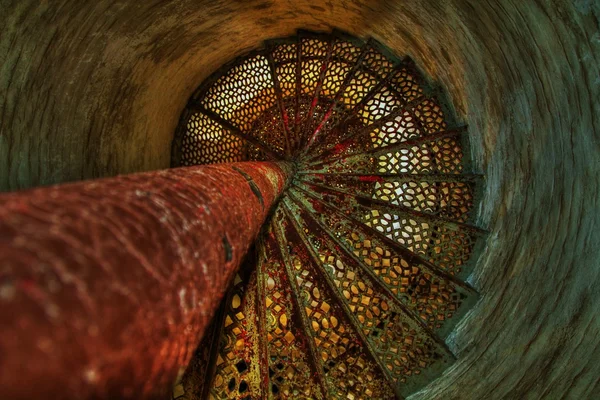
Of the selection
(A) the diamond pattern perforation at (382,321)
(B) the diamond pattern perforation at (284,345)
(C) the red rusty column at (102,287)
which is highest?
(C) the red rusty column at (102,287)

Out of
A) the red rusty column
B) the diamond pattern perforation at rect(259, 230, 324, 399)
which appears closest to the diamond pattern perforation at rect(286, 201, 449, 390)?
the diamond pattern perforation at rect(259, 230, 324, 399)

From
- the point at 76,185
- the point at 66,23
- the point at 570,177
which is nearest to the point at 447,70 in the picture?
the point at 570,177

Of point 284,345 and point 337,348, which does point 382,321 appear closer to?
point 337,348

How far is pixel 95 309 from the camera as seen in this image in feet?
1.88

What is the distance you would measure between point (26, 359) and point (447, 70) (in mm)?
3887

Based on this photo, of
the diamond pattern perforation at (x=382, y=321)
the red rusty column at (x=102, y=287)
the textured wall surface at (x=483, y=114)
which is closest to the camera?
the red rusty column at (x=102, y=287)

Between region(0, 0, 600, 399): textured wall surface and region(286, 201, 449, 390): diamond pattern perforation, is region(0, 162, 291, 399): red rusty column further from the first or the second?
region(286, 201, 449, 390): diamond pattern perforation

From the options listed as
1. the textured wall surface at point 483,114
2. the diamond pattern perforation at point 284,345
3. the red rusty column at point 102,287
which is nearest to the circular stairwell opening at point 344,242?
the diamond pattern perforation at point 284,345

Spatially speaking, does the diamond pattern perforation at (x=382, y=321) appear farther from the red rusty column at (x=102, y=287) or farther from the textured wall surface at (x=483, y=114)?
the red rusty column at (x=102, y=287)

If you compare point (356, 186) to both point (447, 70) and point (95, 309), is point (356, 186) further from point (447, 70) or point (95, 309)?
point (95, 309)

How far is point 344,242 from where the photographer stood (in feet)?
13.6

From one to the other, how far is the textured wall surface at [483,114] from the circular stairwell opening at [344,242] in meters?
0.32

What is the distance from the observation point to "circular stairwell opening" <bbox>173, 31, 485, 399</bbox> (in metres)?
3.77

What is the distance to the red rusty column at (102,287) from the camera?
50 centimetres
